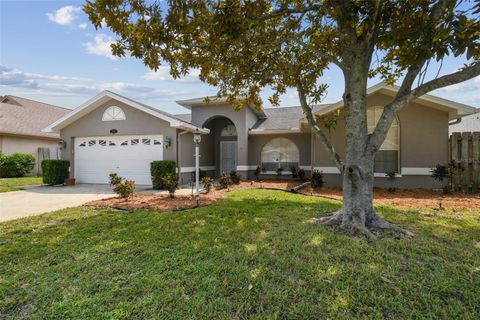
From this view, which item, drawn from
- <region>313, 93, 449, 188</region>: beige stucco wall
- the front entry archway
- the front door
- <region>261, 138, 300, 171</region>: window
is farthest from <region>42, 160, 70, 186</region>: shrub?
<region>313, 93, 449, 188</region>: beige stucco wall

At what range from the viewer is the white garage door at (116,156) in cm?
1338

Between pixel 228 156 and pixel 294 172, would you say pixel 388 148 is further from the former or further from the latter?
pixel 228 156

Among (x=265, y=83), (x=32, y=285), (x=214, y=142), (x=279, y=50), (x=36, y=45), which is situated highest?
(x=36, y=45)

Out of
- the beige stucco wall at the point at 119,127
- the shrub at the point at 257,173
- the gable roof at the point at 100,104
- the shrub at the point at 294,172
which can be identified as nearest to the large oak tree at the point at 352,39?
the gable roof at the point at 100,104

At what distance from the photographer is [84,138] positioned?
14.5 meters

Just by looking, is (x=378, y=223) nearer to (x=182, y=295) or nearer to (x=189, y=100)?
(x=182, y=295)

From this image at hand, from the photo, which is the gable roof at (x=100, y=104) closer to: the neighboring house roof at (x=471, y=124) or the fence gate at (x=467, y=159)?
the fence gate at (x=467, y=159)

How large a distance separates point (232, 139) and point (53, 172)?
10.6 m

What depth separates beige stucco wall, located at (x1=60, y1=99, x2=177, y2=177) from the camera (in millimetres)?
12891

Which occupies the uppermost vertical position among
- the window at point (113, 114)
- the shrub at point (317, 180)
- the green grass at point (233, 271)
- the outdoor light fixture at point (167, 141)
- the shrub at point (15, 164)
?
the window at point (113, 114)

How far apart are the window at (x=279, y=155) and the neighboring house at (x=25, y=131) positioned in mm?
15967

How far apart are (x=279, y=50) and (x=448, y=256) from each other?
6444 millimetres

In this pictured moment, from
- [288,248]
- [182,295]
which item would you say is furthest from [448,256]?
[182,295]

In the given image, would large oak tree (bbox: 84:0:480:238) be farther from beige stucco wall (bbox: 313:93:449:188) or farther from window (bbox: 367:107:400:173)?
beige stucco wall (bbox: 313:93:449:188)
